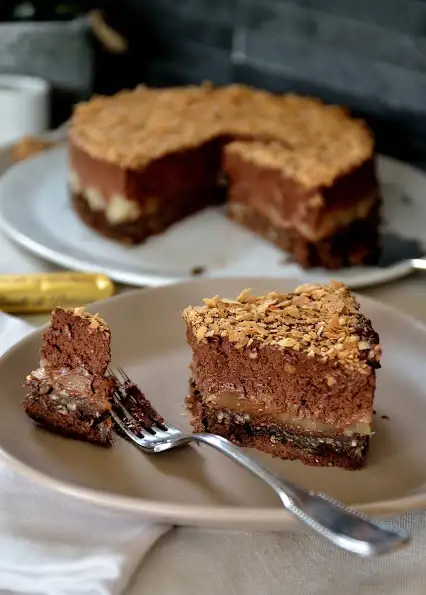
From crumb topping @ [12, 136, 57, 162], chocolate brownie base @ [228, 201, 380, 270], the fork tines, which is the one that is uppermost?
the fork tines

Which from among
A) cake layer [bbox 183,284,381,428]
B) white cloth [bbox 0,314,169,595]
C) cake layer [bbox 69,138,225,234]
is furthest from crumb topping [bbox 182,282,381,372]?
cake layer [bbox 69,138,225,234]

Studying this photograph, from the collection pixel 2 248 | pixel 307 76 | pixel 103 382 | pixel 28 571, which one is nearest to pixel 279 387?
pixel 103 382

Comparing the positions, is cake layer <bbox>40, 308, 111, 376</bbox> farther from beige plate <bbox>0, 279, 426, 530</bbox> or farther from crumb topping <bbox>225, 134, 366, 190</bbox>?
crumb topping <bbox>225, 134, 366, 190</bbox>

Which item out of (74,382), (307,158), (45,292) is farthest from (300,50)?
(74,382)

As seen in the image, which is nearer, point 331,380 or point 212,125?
point 331,380

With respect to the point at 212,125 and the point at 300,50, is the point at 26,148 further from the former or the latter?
the point at 300,50

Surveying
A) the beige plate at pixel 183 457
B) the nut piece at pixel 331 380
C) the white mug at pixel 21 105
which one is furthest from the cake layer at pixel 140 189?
the nut piece at pixel 331 380

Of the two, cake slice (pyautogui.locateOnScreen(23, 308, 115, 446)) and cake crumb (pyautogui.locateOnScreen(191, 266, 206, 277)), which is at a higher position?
cake slice (pyautogui.locateOnScreen(23, 308, 115, 446))

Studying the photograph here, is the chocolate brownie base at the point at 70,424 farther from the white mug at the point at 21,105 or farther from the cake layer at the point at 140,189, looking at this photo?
the white mug at the point at 21,105
